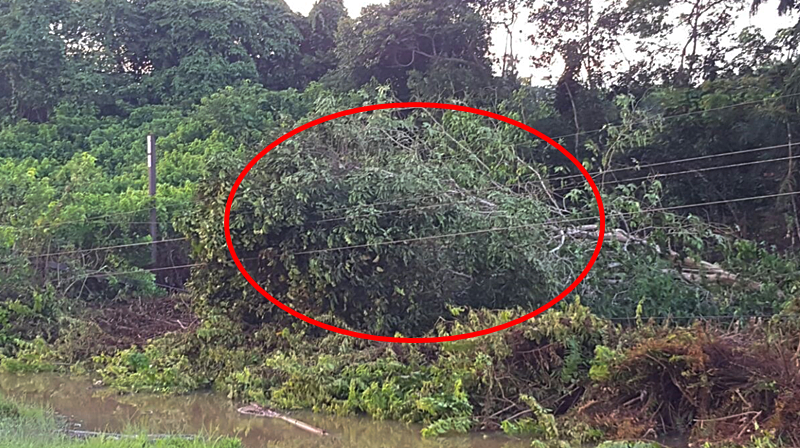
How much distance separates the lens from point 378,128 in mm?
11055

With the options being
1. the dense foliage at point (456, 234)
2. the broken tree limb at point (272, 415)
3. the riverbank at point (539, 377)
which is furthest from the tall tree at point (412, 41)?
the broken tree limb at point (272, 415)

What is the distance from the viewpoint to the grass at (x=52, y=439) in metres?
6.07

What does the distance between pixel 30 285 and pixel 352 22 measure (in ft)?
30.3

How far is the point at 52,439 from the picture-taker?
21.3 ft

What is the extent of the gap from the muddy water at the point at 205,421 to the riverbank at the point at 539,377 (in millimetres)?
150

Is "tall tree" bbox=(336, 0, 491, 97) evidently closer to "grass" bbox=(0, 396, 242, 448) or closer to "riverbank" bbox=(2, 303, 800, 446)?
"riverbank" bbox=(2, 303, 800, 446)

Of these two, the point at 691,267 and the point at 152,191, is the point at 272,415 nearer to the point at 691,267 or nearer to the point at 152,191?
the point at 691,267

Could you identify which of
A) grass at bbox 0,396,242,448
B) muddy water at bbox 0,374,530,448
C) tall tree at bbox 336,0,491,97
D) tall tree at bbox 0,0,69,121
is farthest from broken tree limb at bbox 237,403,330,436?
tall tree at bbox 0,0,69,121

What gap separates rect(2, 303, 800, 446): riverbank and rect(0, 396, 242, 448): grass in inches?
79.2

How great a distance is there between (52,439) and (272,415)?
2.63m

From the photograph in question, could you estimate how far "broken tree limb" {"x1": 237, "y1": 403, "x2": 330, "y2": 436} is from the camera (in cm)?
805

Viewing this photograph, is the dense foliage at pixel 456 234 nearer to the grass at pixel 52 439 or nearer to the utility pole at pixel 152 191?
the utility pole at pixel 152 191

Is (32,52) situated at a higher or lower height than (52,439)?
higher

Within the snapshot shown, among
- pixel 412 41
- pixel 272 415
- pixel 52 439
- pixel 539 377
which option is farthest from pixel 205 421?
pixel 412 41
